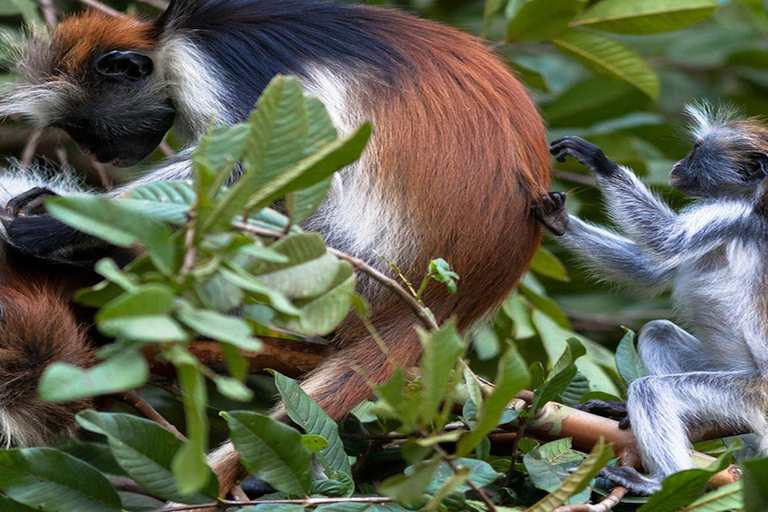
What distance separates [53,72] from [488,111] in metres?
1.82

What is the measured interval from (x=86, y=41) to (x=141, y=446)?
2.17 metres

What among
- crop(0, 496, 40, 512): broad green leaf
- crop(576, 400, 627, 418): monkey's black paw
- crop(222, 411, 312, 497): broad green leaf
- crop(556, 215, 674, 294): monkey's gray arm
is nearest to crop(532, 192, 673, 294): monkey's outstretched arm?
crop(556, 215, 674, 294): monkey's gray arm

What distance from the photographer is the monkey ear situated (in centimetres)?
353

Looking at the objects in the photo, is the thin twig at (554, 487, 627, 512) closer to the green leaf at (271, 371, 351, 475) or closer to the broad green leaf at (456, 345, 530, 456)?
the broad green leaf at (456, 345, 530, 456)

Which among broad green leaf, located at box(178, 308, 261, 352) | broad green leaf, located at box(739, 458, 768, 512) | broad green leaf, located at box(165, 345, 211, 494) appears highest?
broad green leaf, located at box(178, 308, 261, 352)

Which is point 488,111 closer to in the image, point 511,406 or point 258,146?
point 511,406

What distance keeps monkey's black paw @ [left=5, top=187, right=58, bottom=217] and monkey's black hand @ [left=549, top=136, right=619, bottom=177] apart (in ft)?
6.24

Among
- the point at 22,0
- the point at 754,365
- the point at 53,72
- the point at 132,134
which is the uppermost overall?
the point at 22,0

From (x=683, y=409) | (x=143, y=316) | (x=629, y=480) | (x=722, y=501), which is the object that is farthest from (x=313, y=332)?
(x=683, y=409)

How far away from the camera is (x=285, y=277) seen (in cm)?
160

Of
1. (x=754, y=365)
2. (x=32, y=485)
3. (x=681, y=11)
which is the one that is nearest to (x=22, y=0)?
(x=32, y=485)

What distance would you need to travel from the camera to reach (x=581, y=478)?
6.35 ft

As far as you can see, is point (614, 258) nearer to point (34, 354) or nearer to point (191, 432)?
point (34, 354)

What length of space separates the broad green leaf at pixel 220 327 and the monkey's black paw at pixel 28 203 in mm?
1937
